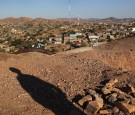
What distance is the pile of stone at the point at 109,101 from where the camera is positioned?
869 centimetres

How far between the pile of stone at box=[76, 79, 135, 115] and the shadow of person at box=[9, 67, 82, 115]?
353 mm

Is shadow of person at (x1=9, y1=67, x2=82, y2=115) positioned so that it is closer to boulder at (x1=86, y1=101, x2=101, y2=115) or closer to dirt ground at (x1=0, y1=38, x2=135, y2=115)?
dirt ground at (x1=0, y1=38, x2=135, y2=115)

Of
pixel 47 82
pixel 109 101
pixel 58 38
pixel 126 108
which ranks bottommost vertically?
pixel 58 38

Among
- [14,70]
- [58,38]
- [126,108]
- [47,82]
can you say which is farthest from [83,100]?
[58,38]

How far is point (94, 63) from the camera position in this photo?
1522 cm

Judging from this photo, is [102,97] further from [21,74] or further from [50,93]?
[21,74]

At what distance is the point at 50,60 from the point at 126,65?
5.02 m

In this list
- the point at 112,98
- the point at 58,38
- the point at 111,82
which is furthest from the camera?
the point at 58,38

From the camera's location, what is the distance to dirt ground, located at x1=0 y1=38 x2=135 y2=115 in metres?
9.58

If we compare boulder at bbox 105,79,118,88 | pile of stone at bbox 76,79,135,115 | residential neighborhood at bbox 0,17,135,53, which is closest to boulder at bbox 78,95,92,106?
pile of stone at bbox 76,79,135,115

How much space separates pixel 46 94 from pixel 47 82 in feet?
4.06

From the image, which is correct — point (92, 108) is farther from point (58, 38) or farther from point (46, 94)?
point (58, 38)

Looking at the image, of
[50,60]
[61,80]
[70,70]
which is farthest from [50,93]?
[50,60]

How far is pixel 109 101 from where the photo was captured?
31.1ft
